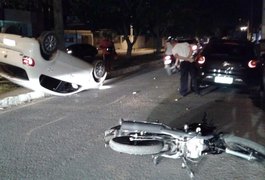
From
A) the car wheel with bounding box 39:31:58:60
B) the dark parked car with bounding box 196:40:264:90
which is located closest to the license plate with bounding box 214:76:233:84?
the dark parked car with bounding box 196:40:264:90

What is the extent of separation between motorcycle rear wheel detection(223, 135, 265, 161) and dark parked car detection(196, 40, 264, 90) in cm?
528

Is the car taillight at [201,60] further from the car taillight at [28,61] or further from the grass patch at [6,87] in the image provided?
the grass patch at [6,87]

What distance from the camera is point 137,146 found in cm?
493

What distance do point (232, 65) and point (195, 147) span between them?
5823mm

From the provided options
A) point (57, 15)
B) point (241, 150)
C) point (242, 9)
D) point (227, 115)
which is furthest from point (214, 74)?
point (242, 9)

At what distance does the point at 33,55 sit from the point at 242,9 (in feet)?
226

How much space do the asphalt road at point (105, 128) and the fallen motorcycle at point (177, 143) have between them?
20 cm

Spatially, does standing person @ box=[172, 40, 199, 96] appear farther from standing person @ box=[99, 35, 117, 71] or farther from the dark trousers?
standing person @ box=[99, 35, 117, 71]

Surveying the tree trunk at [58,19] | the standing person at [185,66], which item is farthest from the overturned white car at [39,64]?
the tree trunk at [58,19]

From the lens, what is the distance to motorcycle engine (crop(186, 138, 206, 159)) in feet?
16.1

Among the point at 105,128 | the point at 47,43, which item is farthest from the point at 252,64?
the point at 47,43

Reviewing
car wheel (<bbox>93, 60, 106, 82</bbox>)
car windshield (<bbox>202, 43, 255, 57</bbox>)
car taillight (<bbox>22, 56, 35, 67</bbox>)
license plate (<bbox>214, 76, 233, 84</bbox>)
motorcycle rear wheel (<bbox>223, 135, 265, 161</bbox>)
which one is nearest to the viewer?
motorcycle rear wheel (<bbox>223, 135, 265, 161</bbox>)

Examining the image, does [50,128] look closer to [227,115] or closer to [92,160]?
[92,160]

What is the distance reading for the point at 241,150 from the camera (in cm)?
524
